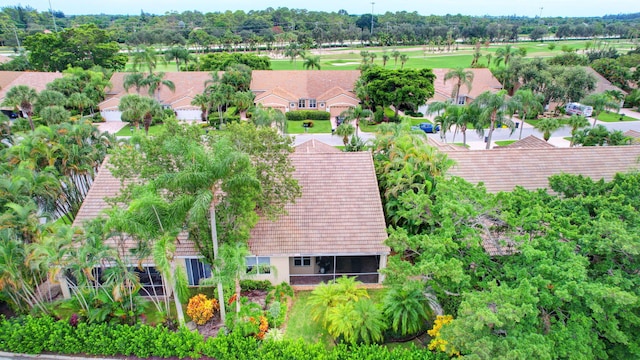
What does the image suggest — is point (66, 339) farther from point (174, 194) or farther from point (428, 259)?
point (428, 259)

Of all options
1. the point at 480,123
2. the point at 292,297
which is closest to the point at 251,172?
the point at 292,297

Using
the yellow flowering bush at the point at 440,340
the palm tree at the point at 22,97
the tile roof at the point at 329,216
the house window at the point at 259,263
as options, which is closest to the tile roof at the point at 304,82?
the palm tree at the point at 22,97

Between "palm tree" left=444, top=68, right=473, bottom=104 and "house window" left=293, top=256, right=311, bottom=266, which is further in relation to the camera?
"palm tree" left=444, top=68, right=473, bottom=104

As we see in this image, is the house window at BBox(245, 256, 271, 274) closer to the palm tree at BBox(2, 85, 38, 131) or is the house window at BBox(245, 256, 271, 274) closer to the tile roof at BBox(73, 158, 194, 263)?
the tile roof at BBox(73, 158, 194, 263)

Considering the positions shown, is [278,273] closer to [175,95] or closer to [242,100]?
[242,100]

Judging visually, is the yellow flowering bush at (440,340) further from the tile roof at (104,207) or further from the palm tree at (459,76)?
the palm tree at (459,76)

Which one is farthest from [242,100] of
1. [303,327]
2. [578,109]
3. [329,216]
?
[578,109]

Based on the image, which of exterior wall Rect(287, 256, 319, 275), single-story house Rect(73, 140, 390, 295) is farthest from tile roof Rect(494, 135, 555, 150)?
exterior wall Rect(287, 256, 319, 275)
